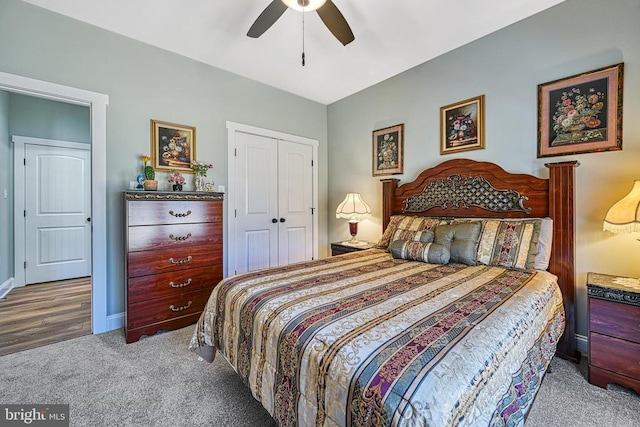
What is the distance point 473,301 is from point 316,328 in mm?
821

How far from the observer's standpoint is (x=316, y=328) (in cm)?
110

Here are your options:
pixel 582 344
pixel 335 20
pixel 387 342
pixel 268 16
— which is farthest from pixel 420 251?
pixel 268 16

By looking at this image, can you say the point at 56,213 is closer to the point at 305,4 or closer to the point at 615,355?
the point at 305,4

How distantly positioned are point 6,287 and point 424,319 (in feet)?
17.0

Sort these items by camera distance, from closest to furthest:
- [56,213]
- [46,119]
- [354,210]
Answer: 1. [354,210]
2. [46,119]
3. [56,213]

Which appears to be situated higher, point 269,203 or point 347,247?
point 269,203

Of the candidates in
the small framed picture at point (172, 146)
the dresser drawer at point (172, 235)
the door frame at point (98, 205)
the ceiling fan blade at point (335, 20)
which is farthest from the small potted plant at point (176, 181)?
the ceiling fan blade at point (335, 20)

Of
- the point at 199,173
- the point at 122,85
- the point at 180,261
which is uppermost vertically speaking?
the point at 122,85

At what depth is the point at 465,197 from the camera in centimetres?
272

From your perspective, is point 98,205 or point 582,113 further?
point 98,205

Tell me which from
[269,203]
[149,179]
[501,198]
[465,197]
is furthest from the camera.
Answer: [269,203]

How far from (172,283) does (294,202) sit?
199 centimetres

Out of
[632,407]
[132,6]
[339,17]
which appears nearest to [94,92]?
[132,6]

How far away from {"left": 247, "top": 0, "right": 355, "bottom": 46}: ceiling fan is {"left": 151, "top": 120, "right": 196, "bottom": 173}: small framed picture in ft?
4.79
